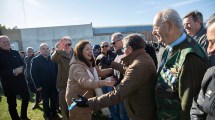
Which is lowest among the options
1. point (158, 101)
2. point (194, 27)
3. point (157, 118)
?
point (157, 118)

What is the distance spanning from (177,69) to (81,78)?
174 centimetres

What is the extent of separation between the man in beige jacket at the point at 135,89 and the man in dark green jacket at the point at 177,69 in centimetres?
17

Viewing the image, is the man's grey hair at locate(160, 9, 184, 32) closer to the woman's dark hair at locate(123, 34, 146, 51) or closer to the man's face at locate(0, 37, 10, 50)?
the woman's dark hair at locate(123, 34, 146, 51)

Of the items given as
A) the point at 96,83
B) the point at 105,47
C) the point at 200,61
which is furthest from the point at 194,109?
the point at 105,47

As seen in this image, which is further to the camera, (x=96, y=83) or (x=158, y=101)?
(x=96, y=83)

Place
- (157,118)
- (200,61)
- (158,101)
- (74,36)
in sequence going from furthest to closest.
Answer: (74,36) < (157,118) < (158,101) < (200,61)

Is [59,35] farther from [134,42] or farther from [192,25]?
[134,42]

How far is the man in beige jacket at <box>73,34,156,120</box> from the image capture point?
2389 mm

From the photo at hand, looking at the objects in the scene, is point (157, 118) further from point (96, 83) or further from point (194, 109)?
point (96, 83)

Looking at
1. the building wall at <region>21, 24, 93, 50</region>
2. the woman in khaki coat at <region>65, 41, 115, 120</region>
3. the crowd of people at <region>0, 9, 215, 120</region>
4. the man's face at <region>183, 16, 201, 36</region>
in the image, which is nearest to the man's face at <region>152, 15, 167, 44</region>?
the crowd of people at <region>0, 9, 215, 120</region>

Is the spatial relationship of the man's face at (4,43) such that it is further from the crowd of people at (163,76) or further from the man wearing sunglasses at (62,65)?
the crowd of people at (163,76)

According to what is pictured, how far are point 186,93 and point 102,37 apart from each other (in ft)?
95.5

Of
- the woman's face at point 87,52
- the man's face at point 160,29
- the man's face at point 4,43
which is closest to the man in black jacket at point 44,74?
the man's face at point 4,43

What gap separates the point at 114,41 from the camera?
527 centimetres
